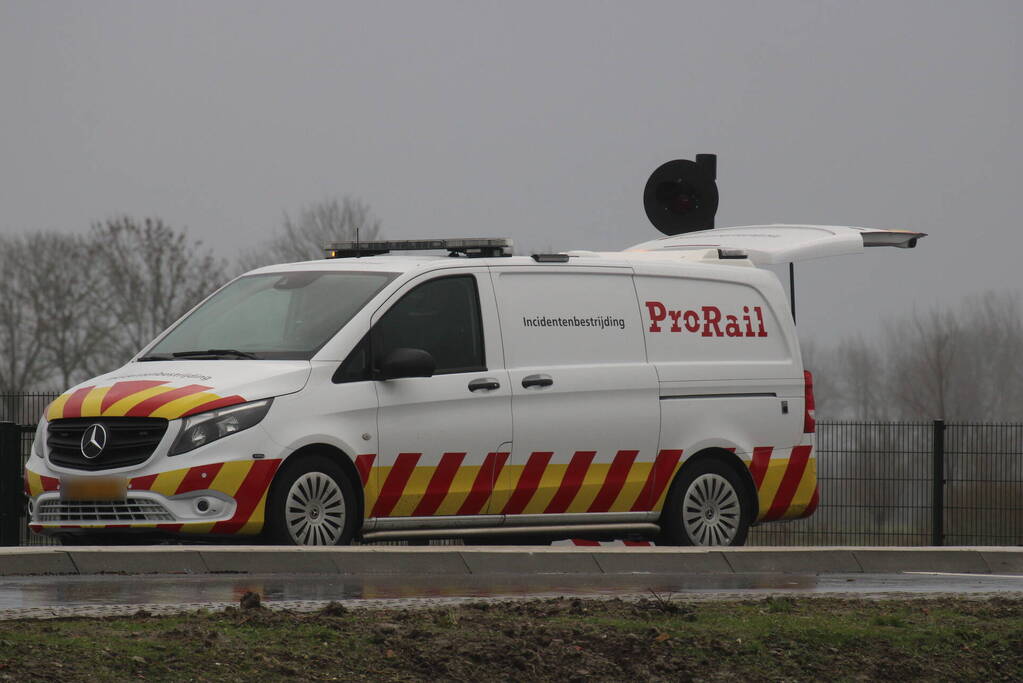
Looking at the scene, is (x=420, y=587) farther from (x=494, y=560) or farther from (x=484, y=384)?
(x=484, y=384)

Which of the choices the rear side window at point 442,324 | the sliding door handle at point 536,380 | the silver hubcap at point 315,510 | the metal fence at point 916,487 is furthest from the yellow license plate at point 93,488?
the metal fence at point 916,487

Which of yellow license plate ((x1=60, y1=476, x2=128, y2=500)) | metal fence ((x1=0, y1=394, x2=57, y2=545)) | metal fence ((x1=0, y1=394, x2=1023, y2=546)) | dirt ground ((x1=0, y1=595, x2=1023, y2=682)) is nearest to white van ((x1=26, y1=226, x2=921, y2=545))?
yellow license plate ((x1=60, y1=476, x2=128, y2=500))

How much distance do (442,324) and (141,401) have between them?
2.06 meters

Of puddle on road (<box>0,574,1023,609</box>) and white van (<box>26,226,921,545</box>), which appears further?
white van (<box>26,226,921,545</box>)

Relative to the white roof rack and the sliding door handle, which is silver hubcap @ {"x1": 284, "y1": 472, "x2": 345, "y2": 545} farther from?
the white roof rack

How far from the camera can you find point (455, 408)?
11.2 m

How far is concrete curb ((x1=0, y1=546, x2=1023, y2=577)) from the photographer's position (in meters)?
9.41

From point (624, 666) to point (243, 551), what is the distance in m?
3.70

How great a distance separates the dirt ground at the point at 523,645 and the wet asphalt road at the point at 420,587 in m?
0.98

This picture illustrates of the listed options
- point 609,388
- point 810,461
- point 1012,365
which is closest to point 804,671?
point 609,388

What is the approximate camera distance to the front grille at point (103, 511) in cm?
1028

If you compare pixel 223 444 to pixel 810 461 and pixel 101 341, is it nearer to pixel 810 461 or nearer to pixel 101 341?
pixel 810 461

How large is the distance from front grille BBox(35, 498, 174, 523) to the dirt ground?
3.29 meters

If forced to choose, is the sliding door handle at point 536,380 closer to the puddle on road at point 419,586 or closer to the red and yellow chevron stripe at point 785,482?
the puddle on road at point 419,586
